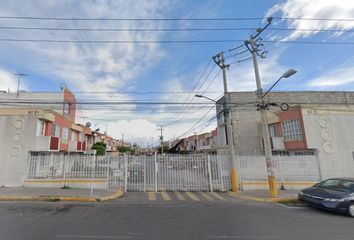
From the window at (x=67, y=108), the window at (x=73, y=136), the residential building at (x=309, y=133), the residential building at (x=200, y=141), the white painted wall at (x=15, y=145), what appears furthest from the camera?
the residential building at (x=200, y=141)

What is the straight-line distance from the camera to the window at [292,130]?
18.6 meters

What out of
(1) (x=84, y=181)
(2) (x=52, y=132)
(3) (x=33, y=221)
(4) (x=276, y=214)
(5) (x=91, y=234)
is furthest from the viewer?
(2) (x=52, y=132)

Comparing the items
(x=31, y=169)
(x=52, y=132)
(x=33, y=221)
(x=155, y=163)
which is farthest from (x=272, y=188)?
(x=52, y=132)

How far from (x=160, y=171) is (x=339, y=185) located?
9955 millimetres

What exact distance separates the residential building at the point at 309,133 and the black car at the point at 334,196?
5.41 m

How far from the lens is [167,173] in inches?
557

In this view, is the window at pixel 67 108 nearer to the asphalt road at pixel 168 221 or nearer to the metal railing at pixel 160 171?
the metal railing at pixel 160 171

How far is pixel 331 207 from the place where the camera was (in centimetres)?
847

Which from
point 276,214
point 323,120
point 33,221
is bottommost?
point 276,214

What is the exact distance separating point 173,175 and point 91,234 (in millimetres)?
8860

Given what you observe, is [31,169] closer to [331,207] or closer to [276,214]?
[276,214]

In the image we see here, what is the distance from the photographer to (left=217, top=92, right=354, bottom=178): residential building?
48.8ft

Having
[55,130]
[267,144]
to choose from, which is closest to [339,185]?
[267,144]

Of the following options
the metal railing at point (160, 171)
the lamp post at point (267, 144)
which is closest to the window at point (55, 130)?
the metal railing at point (160, 171)
